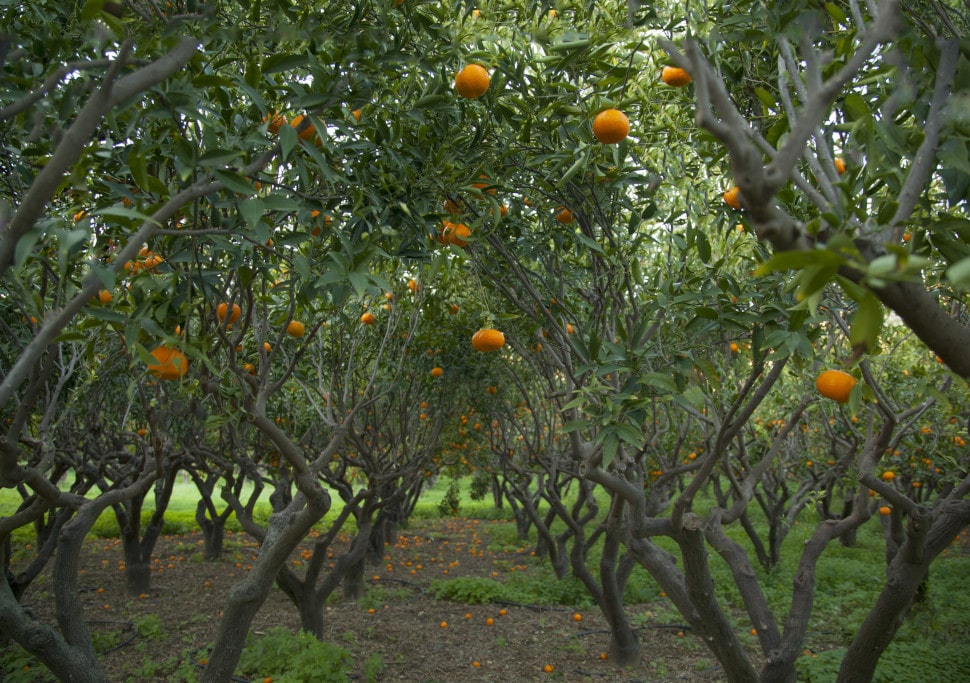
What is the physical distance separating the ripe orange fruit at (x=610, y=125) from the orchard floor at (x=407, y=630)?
476 cm

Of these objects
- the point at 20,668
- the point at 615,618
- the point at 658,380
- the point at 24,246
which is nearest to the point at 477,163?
the point at 658,380

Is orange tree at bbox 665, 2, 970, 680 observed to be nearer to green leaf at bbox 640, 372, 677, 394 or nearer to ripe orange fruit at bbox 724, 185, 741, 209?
ripe orange fruit at bbox 724, 185, 741, 209

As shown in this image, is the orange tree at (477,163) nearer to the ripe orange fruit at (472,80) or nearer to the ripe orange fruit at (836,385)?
the ripe orange fruit at (472,80)

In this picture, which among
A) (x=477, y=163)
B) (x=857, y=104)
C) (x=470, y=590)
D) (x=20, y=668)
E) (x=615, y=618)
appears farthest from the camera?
(x=470, y=590)

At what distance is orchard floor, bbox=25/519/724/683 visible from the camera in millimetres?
5703

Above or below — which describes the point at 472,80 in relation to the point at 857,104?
above

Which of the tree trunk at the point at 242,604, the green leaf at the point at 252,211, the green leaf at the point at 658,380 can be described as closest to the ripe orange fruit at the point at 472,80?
the green leaf at the point at 252,211

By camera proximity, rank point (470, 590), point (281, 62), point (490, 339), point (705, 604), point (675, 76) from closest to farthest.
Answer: point (281, 62), point (675, 76), point (490, 339), point (705, 604), point (470, 590)

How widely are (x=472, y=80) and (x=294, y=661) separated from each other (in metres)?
4.32

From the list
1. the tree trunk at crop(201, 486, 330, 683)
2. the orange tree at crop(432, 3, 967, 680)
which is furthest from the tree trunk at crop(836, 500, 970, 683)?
the tree trunk at crop(201, 486, 330, 683)

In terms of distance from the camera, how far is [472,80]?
2207 mm

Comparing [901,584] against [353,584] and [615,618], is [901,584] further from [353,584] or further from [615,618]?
[353,584]

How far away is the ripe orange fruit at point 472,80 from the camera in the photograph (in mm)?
2203

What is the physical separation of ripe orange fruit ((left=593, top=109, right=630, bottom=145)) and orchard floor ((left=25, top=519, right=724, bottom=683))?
476cm
